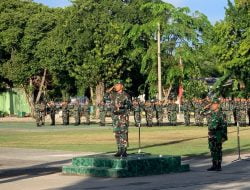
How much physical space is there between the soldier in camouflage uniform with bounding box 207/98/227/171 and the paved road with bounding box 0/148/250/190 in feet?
1.09

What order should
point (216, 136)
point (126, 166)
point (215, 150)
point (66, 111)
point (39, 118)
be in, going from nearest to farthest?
point (126, 166), point (215, 150), point (216, 136), point (39, 118), point (66, 111)

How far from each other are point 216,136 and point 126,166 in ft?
8.90

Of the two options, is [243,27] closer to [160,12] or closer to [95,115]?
[160,12]

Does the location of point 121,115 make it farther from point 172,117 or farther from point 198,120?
point 172,117

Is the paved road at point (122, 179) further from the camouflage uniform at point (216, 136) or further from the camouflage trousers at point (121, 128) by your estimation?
the camouflage trousers at point (121, 128)

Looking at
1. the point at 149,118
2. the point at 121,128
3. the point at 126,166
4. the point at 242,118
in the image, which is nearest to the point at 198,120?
the point at 242,118

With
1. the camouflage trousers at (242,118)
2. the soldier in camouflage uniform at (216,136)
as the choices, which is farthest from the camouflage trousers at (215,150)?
the camouflage trousers at (242,118)

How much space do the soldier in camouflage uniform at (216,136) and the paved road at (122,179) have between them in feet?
1.09

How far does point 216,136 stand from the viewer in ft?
57.1

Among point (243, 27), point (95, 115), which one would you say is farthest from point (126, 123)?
point (243, 27)

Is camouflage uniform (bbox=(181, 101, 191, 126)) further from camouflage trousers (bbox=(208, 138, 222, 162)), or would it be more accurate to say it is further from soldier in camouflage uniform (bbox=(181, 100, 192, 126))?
camouflage trousers (bbox=(208, 138, 222, 162))

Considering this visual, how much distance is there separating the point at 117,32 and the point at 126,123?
43875 millimetres

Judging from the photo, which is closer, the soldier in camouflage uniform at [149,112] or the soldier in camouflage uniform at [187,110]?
the soldier in camouflage uniform at [187,110]

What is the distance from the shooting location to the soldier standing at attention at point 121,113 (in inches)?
655
